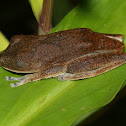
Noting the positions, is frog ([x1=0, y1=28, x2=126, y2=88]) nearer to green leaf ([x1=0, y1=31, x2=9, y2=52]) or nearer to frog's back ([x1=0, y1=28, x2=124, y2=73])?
frog's back ([x1=0, y1=28, x2=124, y2=73])

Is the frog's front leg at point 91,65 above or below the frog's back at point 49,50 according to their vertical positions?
below

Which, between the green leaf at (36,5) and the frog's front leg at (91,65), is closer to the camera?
the frog's front leg at (91,65)

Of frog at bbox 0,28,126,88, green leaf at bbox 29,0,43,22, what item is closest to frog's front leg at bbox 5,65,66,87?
frog at bbox 0,28,126,88

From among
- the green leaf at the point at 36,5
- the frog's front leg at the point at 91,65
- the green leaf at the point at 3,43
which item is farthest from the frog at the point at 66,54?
the green leaf at the point at 36,5

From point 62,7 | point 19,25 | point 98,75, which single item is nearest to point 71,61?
point 98,75

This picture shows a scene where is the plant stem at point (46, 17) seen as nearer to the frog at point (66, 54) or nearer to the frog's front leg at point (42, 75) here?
the frog at point (66, 54)

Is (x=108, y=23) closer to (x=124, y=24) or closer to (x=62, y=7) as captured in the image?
(x=124, y=24)

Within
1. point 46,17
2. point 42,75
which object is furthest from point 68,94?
point 46,17
